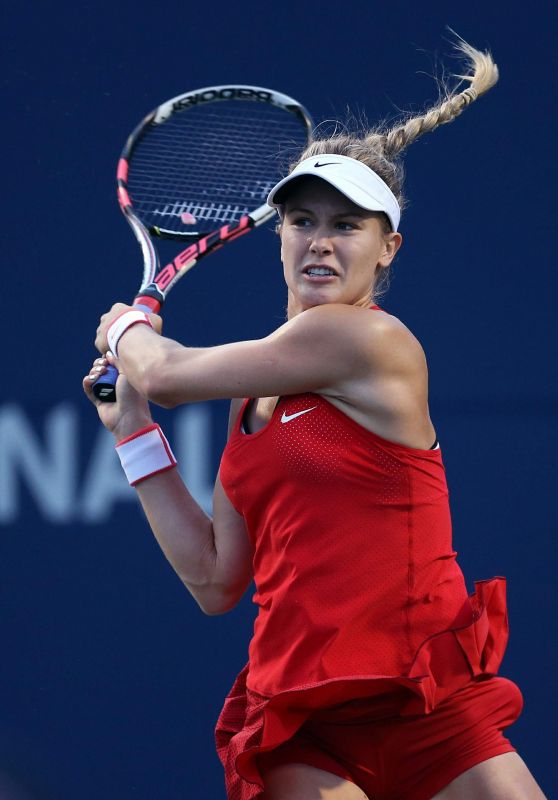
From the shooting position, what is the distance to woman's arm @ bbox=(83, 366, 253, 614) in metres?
2.24

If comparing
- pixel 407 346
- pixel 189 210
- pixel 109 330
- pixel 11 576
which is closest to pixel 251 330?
pixel 189 210

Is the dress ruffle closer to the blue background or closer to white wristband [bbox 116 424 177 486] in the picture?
white wristband [bbox 116 424 177 486]

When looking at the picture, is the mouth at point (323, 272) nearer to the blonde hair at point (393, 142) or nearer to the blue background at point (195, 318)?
the blonde hair at point (393, 142)

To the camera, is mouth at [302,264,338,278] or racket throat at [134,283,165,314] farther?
racket throat at [134,283,165,314]

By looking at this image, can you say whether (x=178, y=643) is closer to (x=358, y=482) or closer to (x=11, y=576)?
(x=11, y=576)

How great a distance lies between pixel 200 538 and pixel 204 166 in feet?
3.50

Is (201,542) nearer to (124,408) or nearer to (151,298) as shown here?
(124,408)

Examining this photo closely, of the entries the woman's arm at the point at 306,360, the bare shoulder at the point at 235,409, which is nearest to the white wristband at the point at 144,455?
the bare shoulder at the point at 235,409

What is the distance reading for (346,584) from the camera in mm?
1943

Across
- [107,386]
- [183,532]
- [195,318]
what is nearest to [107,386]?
[107,386]

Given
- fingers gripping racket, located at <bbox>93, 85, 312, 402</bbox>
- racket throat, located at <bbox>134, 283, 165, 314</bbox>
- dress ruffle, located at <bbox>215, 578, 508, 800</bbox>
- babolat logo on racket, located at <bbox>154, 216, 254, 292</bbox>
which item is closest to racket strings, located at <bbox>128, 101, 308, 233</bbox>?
fingers gripping racket, located at <bbox>93, 85, 312, 402</bbox>

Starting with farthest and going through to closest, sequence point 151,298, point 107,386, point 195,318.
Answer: point 195,318, point 151,298, point 107,386

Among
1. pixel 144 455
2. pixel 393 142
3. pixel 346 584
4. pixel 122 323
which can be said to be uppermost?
pixel 393 142

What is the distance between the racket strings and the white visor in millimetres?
677
